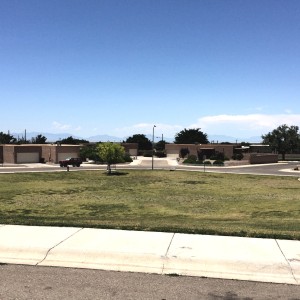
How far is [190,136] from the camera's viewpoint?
140 meters

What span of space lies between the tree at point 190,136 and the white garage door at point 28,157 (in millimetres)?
64985

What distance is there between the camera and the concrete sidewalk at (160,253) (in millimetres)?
7379

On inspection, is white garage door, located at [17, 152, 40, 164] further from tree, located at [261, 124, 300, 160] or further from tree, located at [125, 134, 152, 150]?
tree, located at [261, 124, 300, 160]

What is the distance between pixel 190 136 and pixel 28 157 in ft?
228

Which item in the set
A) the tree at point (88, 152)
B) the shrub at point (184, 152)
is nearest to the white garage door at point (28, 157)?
the tree at point (88, 152)

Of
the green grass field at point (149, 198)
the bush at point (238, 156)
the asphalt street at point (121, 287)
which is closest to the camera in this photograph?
the asphalt street at point (121, 287)

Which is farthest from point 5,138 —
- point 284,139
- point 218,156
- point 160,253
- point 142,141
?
point 160,253

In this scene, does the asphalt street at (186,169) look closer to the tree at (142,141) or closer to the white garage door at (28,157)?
the white garage door at (28,157)

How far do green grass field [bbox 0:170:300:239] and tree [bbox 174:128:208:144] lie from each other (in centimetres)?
8095

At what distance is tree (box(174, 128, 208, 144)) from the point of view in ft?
455

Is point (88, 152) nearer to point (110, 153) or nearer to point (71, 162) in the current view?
point (71, 162)

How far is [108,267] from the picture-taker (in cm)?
756

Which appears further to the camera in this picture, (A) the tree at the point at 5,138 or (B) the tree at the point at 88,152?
(A) the tree at the point at 5,138

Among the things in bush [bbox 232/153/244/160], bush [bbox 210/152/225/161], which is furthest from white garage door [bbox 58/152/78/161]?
bush [bbox 232/153/244/160]
